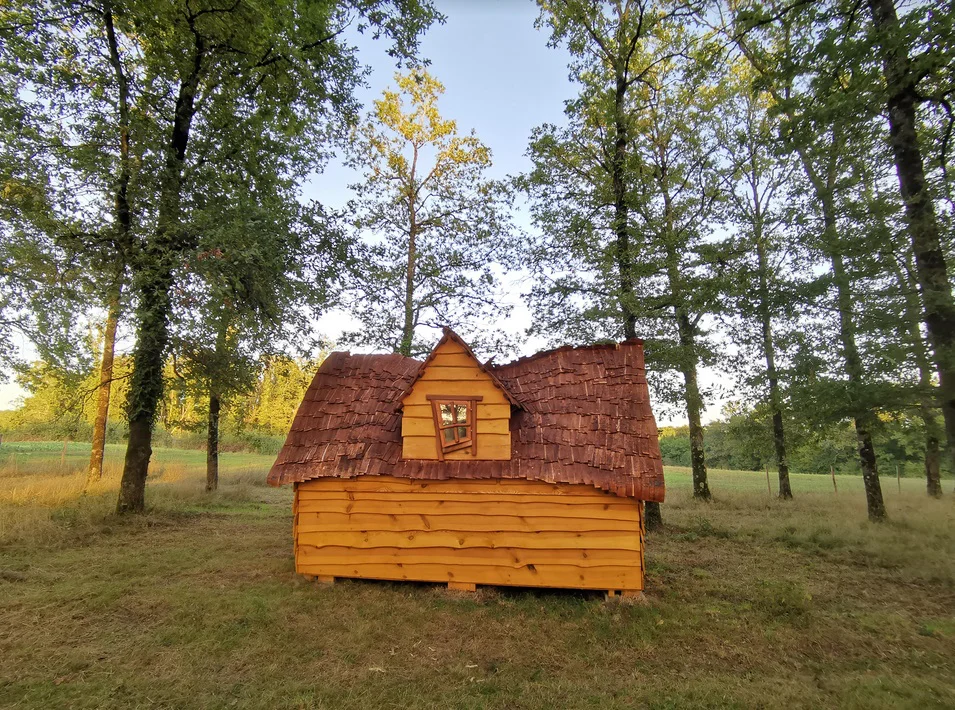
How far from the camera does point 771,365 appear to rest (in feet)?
51.3

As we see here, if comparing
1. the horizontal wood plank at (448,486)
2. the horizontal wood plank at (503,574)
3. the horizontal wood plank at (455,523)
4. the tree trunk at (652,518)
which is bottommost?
the tree trunk at (652,518)

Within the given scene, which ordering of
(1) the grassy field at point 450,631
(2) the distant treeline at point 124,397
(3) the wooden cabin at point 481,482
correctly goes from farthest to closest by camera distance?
1. (2) the distant treeline at point 124,397
2. (3) the wooden cabin at point 481,482
3. (1) the grassy field at point 450,631

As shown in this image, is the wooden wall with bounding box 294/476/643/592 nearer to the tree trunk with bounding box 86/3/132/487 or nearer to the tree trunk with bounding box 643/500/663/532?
the tree trunk with bounding box 643/500/663/532

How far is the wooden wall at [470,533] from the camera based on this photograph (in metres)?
7.34

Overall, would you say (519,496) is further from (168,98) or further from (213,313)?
(168,98)

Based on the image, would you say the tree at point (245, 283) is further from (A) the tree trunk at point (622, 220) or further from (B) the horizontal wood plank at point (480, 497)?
(A) the tree trunk at point (622, 220)

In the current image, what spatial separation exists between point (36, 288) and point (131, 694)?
1082cm

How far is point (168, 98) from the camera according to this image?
12.4 metres

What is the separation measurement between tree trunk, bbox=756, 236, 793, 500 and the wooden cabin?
3.40 meters

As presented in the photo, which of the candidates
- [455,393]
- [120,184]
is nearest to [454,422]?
[455,393]

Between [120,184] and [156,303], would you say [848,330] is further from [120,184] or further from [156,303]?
[120,184]

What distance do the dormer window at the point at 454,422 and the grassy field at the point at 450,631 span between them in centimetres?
238

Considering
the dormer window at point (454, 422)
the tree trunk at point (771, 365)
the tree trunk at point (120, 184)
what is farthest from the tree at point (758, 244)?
the tree trunk at point (120, 184)

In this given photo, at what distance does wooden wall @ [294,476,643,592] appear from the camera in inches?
289
